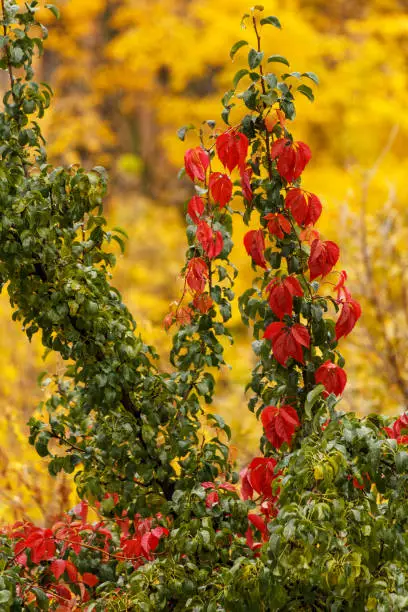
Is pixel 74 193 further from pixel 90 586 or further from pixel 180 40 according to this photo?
pixel 180 40

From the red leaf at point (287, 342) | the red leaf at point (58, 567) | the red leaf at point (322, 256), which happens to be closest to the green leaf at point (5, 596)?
the red leaf at point (58, 567)

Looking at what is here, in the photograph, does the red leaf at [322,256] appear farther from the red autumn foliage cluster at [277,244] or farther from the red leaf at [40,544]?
the red leaf at [40,544]

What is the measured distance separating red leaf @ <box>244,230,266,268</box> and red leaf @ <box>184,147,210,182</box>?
0.75 ft

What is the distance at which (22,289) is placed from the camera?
2.83 metres

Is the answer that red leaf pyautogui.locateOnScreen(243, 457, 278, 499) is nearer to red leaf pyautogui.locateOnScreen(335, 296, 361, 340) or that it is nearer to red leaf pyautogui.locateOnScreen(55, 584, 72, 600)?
red leaf pyautogui.locateOnScreen(335, 296, 361, 340)

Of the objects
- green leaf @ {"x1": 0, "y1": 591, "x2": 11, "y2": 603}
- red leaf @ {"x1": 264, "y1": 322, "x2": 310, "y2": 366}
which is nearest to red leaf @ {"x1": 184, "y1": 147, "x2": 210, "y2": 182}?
red leaf @ {"x1": 264, "y1": 322, "x2": 310, "y2": 366}

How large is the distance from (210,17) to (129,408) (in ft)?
36.1

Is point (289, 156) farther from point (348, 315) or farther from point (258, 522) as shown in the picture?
point (258, 522)

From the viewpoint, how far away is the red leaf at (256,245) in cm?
272

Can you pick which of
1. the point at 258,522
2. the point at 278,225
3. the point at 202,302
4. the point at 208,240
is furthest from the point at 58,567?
the point at 278,225

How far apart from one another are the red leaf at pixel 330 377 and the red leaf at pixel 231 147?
653 mm

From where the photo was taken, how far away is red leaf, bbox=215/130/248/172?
265cm

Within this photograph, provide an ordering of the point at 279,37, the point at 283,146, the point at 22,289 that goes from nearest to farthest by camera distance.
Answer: the point at 283,146
the point at 22,289
the point at 279,37

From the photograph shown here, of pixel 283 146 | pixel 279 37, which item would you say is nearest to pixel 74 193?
pixel 283 146
